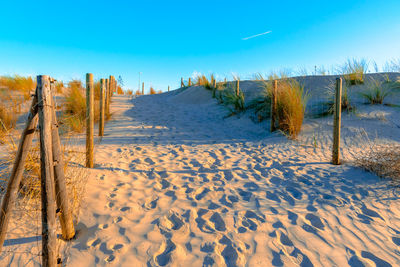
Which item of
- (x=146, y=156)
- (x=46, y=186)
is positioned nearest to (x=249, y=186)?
(x=146, y=156)

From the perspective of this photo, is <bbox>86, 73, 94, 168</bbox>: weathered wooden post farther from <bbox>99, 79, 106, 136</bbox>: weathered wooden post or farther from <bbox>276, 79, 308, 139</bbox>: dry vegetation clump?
<bbox>276, 79, 308, 139</bbox>: dry vegetation clump

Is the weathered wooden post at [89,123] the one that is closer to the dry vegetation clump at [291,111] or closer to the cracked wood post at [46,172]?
the cracked wood post at [46,172]

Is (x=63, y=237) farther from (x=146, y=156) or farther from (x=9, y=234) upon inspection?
(x=146, y=156)

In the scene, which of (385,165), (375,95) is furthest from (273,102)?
(375,95)

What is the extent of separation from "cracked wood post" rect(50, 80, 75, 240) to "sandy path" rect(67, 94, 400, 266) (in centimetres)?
16

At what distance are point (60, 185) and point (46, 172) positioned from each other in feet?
0.88

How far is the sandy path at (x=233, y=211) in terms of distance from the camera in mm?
1890

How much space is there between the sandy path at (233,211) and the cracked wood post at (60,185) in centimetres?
16

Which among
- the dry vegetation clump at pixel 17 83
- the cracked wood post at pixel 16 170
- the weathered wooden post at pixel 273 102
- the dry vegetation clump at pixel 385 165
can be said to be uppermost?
the dry vegetation clump at pixel 17 83

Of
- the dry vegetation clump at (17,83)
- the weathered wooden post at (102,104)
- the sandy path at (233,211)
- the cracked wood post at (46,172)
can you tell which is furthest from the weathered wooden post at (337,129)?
the dry vegetation clump at (17,83)

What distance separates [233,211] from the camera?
2.51 m

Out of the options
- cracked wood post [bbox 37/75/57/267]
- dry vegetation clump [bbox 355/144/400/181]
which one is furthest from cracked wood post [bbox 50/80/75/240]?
dry vegetation clump [bbox 355/144/400/181]

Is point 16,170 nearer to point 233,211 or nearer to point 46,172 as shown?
point 46,172

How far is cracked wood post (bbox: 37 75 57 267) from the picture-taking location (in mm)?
1559
